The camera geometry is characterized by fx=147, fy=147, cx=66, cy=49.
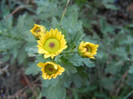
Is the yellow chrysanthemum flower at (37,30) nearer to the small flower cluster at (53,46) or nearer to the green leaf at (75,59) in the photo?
the small flower cluster at (53,46)

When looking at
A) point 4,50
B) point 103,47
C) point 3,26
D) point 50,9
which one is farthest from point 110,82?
point 3,26

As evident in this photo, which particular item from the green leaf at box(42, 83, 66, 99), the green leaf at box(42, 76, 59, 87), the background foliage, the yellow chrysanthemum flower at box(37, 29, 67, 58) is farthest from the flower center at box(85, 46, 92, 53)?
the green leaf at box(42, 83, 66, 99)

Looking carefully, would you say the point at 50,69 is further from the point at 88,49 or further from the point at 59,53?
the point at 88,49

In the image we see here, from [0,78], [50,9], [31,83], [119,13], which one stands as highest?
[50,9]

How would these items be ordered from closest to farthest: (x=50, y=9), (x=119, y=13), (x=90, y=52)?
1. (x=90, y=52)
2. (x=50, y=9)
3. (x=119, y=13)

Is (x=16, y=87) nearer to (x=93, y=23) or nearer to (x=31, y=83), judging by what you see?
(x=31, y=83)

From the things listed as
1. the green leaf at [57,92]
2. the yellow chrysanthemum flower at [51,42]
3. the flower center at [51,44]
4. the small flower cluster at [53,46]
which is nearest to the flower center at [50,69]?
the small flower cluster at [53,46]
